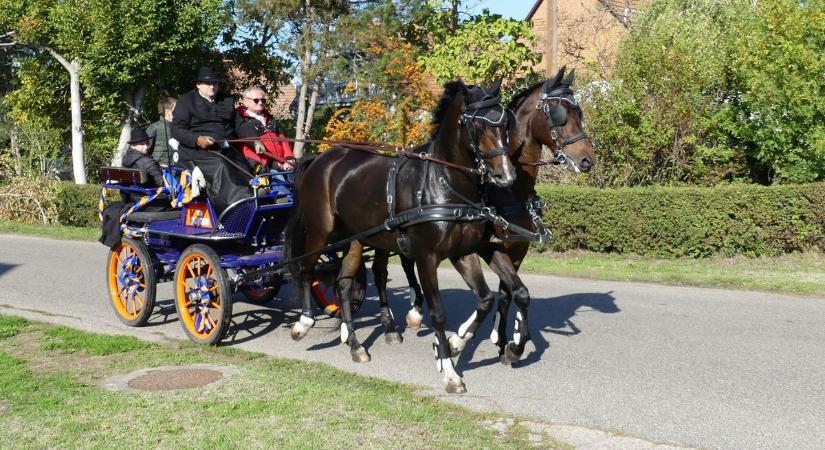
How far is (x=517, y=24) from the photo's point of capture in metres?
18.5

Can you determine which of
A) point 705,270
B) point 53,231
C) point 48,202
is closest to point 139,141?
point 705,270

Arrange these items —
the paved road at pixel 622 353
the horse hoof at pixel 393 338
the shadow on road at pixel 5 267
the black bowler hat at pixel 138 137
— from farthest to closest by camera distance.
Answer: the shadow on road at pixel 5 267 → the black bowler hat at pixel 138 137 → the horse hoof at pixel 393 338 → the paved road at pixel 622 353

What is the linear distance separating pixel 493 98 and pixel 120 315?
5118 millimetres

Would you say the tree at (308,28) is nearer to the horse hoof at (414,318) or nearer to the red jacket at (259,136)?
the red jacket at (259,136)

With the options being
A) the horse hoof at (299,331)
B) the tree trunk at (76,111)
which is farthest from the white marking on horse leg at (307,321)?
the tree trunk at (76,111)

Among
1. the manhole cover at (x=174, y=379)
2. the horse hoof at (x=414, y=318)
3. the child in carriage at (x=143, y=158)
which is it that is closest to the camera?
the manhole cover at (x=174, y=379)

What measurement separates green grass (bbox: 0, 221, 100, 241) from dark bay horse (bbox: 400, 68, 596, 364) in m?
13.8

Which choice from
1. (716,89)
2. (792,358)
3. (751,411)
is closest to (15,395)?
(751,411)

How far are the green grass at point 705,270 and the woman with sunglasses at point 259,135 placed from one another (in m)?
5.07

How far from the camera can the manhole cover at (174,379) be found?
6664 millimetres

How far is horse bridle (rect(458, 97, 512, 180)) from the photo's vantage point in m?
6.36

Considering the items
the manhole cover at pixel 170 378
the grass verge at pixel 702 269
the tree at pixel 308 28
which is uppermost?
the tree at pixel 308 28

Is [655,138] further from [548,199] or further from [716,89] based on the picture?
[548,199]

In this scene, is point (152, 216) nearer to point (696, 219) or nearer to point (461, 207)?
point (461, 207)
